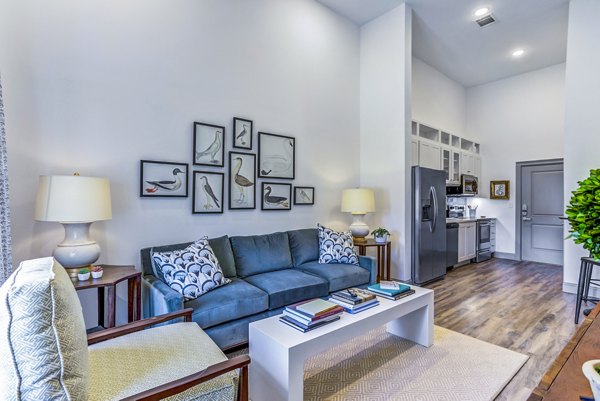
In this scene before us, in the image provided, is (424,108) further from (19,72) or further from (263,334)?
(19,72)

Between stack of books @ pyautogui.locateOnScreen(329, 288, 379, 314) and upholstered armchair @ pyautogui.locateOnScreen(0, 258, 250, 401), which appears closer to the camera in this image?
upholstered armchair @ pyautogui.locateOnScreen(0, 258, 250, 401)

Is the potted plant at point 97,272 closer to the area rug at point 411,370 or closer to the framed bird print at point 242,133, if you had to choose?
the area rug at point 411,370

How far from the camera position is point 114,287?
2037 mm

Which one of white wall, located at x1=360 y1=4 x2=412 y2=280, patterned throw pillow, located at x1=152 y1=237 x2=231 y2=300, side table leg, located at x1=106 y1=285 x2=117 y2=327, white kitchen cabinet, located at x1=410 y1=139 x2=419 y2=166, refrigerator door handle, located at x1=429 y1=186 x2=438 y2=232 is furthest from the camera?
white kitchen cabinet, located at x1=410 y1=139 x2=419 y2=166

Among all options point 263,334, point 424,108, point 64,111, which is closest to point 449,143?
point 424,108

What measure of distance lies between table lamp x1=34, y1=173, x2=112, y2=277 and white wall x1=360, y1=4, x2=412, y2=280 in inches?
134

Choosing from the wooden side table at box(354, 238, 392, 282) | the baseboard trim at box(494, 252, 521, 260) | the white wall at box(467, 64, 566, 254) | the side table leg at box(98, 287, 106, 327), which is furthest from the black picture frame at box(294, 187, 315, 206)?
the baseboard trim at box(494, 252, 521, 260)

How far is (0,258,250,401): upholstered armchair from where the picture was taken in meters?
0.89

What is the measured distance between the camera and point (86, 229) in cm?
225

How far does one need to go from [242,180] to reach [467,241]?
14.7ft

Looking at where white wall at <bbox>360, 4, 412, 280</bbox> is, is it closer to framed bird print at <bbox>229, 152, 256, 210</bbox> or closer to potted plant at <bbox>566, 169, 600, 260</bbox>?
potted plant at <bbox>566, 169, 600, 260</bbox>

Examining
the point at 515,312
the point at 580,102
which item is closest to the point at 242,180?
the point at 515,312

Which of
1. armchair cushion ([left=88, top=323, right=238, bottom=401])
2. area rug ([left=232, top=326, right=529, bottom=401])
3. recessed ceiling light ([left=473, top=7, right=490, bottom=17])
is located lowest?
area rug ([left=232, top=326, right=529, bottom=401])

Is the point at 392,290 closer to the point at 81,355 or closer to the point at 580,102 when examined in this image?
the point at 81,355
